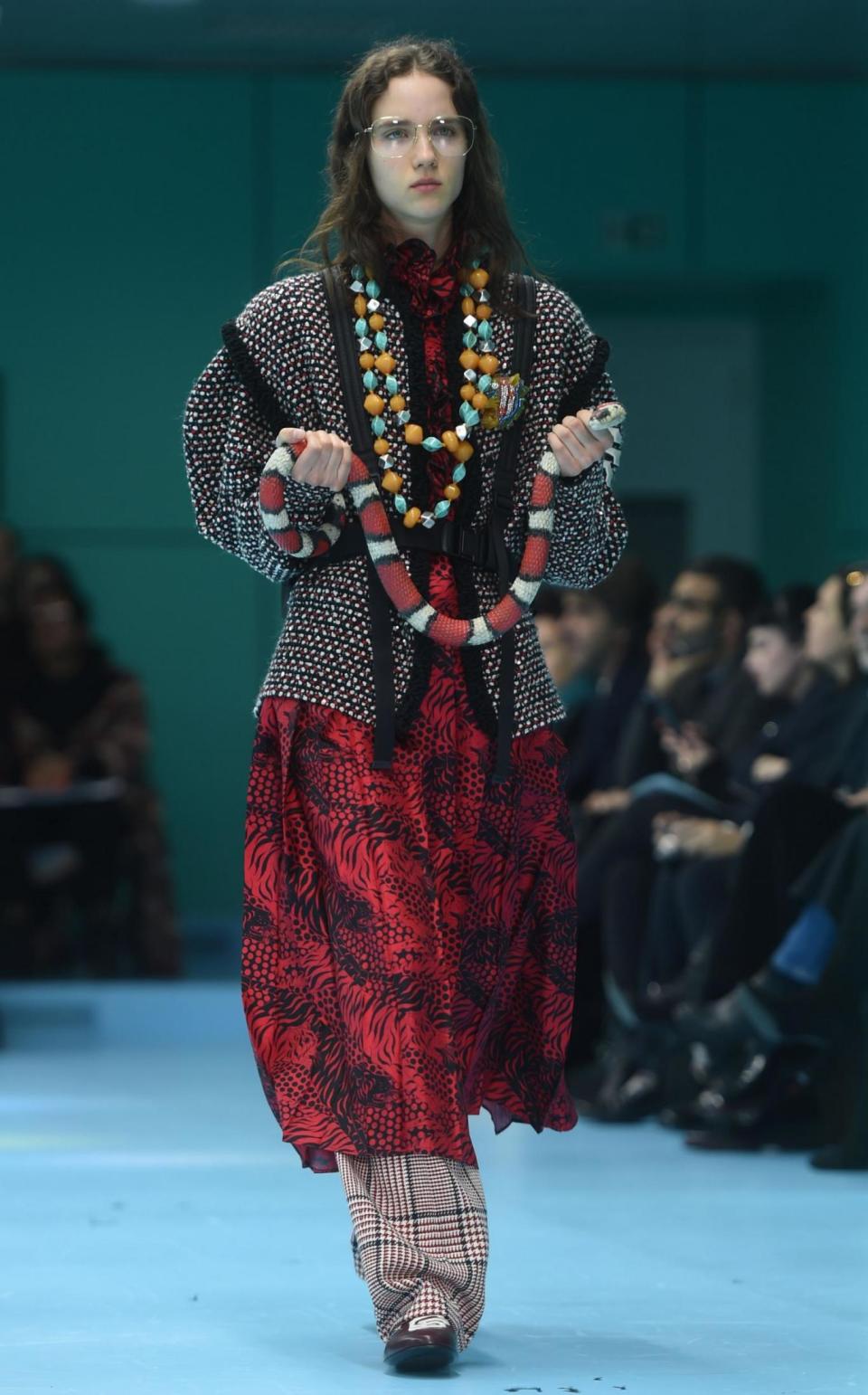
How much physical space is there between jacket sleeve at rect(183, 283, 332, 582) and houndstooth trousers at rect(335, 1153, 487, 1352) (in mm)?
691

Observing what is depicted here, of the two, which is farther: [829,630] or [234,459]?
[829,630]

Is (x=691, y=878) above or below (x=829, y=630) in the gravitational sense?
below

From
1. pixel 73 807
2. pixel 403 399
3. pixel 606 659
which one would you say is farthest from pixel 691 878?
pixel 73 807

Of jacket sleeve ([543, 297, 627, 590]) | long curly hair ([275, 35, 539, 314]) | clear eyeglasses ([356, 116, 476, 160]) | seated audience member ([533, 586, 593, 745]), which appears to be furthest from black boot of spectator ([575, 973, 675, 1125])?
clear eyeglasses ([356, 116, 476, 160])

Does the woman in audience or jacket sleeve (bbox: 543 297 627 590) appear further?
the woman in audience

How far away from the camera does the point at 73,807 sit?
646cm

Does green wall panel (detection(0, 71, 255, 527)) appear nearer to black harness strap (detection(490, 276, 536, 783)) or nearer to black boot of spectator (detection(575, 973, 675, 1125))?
black boot of spectator (detection(575, 973, 675, 1125))

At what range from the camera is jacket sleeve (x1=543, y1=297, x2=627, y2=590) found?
99.0 inches

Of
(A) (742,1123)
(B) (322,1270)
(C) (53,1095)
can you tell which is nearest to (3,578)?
(C) (53,1095)

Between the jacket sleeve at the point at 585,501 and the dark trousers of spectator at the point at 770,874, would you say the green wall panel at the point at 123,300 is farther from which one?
the jacket sleeve at the point at 585,501

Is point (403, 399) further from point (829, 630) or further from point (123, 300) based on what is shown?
point (123, 300)

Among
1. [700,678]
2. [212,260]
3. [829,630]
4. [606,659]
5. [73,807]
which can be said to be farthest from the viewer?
[212,260]

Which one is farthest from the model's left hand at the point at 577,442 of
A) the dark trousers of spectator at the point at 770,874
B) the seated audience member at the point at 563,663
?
the seated audience member at the point at 563,663

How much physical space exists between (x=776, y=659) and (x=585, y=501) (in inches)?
84.6
